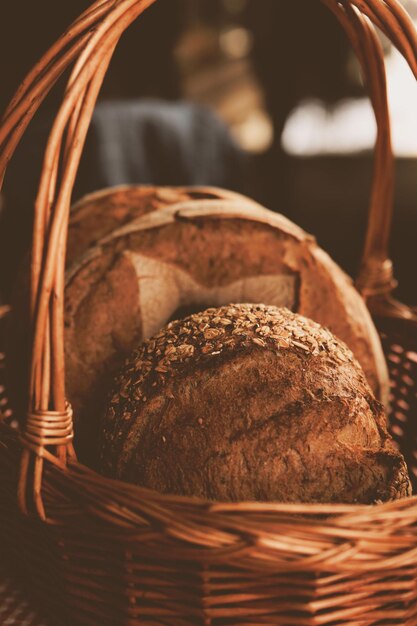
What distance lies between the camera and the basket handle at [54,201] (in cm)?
69

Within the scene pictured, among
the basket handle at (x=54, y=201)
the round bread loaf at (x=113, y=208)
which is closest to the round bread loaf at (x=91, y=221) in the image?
the round bread loaf at (x=113, y=208)

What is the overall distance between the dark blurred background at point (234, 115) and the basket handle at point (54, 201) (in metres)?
0.59

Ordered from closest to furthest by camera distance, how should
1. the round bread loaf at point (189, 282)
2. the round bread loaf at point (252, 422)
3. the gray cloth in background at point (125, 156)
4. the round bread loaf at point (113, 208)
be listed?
1. the round bread loaf at point (252, 422)
2. the round bread loaf at point (189, 282)
3. the round bread loaf at point (113, 208)
4. the gray cloth in background at point (125, 156)

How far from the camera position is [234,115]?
5.03 meters

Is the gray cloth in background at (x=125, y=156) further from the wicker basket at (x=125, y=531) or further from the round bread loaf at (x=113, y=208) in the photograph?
the wicker basket at (x=125, y=531)

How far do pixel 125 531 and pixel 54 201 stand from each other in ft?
1.15

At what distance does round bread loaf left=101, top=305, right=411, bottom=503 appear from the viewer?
777 mm

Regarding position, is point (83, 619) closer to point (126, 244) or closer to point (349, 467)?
point (349, 467)

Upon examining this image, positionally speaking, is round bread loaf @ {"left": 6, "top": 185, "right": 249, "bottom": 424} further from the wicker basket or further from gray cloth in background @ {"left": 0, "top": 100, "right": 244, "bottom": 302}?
gray cloth in background @ {"left": 0, "top": 100, "right": 244, "bottom": 302}

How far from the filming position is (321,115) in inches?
203

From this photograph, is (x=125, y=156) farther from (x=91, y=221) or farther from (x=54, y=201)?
(x=54, y=201)

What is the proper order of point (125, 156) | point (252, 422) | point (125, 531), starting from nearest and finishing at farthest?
1. point (125, 531)
2. point (252, 422)
3. point (125, 156)

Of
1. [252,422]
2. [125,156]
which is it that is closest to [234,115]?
[125,156]

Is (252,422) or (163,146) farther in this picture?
(163,146)
